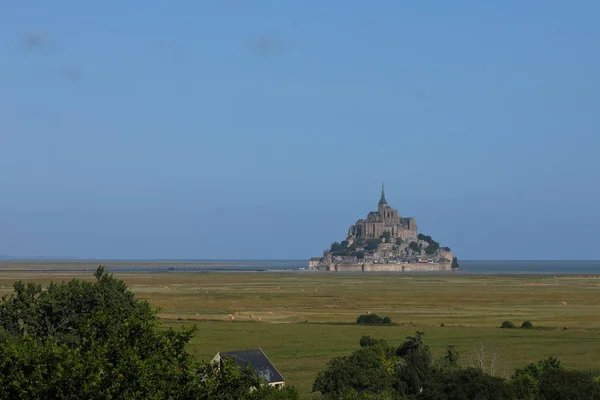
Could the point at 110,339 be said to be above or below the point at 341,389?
above

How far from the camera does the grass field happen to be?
5194 cm

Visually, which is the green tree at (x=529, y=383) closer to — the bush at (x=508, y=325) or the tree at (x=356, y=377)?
the tree at (x=356, y=377)

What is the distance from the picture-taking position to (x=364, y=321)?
7319 centimetres

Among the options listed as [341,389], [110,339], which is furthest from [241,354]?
[110,339]

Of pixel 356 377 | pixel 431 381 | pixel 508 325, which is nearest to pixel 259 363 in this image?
pixel 356 377

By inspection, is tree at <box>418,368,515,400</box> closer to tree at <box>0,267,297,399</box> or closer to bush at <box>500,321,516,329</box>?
tree at <box>0,267,297,399</box>

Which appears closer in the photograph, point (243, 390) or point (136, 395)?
point (136, 395)

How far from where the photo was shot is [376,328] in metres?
68.5

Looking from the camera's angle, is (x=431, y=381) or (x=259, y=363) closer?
(x=431, y=381)

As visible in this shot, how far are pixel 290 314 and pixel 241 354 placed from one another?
50.3m

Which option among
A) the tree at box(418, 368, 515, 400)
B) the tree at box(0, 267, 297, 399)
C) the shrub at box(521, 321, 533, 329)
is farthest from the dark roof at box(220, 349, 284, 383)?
the shrub at box(521, 321, 533, 329)

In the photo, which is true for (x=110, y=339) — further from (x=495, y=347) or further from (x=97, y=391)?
(x=495, y=347)

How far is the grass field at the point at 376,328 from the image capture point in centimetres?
5194

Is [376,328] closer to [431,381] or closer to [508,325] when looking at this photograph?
[508,325]
